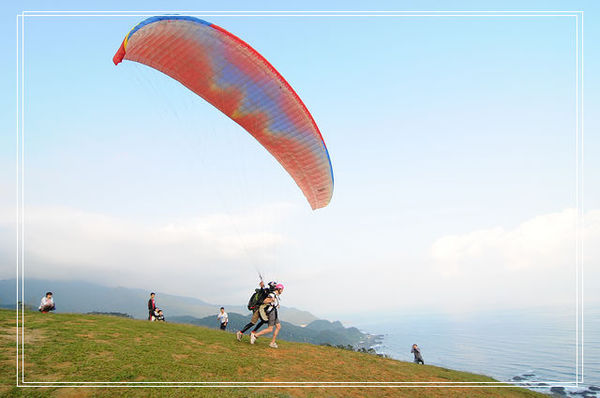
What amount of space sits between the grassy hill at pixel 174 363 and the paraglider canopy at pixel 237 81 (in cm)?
711

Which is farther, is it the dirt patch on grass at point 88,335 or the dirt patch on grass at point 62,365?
the dirt patch on grass at point 88,335

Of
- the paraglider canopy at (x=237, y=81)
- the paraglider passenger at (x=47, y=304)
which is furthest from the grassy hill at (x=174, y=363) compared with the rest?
the paraglider canopy at (x=237, y=81)

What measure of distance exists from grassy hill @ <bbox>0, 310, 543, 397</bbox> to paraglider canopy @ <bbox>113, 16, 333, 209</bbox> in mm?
7111

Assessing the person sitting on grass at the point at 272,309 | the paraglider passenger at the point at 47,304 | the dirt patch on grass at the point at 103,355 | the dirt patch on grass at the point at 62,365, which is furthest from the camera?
the paraglider passenger at the point at 47,304

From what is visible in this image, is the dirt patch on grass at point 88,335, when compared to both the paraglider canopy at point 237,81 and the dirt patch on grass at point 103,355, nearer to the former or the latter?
the dirt patch on grass at point 103,355

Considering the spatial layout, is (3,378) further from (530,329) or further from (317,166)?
(530,329)

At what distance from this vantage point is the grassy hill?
690 cm

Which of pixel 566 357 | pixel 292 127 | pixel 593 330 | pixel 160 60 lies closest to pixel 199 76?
pixel 160 60

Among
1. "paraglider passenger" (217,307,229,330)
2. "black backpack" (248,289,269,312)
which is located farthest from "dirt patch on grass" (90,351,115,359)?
"paraglider passenger" (217,307,229,330)

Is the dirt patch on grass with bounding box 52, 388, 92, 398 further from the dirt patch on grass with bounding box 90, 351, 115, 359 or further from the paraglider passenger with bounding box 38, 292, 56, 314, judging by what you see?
the paraglider passenger with bounding box 38, 292, 56, 314

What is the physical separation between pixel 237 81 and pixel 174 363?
878 cm

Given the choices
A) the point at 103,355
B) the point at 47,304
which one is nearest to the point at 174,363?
the point at 103,355

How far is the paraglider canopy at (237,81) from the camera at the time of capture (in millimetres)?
9836

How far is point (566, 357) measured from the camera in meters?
94.4
